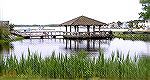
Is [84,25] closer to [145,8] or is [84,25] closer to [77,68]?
[145,8]

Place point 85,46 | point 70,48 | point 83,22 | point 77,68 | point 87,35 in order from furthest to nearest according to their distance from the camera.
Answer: point 87,35 → point 83,22 → point 85,46 → point 70,48 → point 77,68

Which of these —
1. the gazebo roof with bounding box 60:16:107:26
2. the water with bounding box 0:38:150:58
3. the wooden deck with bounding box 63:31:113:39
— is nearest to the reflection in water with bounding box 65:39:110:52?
the water with bounding box 0:38:150:58

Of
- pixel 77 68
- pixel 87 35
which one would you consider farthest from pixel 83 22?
pixel 77 68

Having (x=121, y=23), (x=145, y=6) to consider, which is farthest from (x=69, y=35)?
(x=121, y=23)

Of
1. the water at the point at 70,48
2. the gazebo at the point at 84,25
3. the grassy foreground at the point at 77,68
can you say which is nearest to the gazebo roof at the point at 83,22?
the gazebo at the point at 84,25

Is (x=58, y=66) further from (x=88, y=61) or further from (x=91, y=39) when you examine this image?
(x=91, y=39)

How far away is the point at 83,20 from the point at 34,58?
1427 inches

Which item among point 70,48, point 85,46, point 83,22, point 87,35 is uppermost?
point 83,22

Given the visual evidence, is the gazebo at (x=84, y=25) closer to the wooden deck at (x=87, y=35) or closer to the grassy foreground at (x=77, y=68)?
the wooden deck at (x=87, y=35)

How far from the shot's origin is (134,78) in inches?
528

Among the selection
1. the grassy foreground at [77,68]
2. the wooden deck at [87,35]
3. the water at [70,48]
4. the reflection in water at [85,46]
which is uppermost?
the grassy foreground at [77,68]

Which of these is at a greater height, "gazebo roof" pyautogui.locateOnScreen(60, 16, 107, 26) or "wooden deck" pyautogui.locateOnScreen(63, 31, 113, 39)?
"gazebo roof" pyautogui.locateOnScreen(60, 16, 107, 26)

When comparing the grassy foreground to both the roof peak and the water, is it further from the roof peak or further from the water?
the roof peak

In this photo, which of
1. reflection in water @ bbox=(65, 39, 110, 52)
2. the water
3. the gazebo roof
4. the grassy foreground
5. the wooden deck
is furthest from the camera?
the wooden deck
